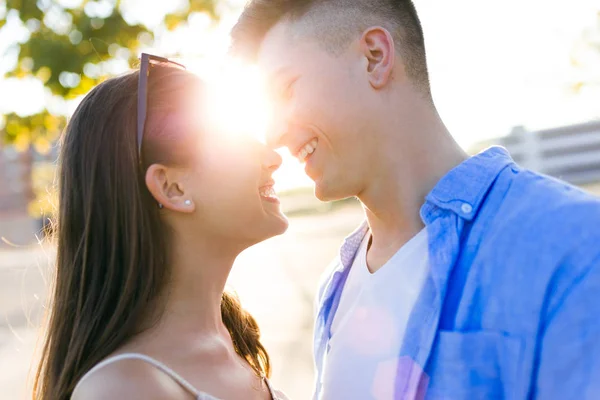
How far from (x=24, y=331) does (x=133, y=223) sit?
826cm

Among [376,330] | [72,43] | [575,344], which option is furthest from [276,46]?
[72,43]

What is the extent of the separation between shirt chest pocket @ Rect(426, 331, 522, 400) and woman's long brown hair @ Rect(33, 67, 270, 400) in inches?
34.7

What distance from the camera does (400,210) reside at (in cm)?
241

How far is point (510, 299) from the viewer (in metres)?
1.90

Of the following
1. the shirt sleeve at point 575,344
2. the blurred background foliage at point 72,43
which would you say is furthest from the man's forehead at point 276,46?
the blurred background foliage at point 72,43

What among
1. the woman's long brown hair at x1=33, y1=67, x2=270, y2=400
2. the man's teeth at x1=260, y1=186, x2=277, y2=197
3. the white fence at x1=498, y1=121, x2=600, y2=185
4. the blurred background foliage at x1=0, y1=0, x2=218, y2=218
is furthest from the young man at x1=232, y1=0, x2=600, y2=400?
the white fence at x1=498, y1=121, x2=600, y2=185

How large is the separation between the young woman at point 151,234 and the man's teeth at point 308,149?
0.15 m

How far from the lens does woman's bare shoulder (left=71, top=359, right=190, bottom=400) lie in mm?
1864

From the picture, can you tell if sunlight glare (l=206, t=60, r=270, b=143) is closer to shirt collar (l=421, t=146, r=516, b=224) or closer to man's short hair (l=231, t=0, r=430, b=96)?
man's short hair (l=231, t=0, r=430, b=96)

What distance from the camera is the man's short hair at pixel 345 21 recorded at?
2.48m

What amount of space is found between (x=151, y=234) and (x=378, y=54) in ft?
3.10

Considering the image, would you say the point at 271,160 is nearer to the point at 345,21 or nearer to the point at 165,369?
the point at 345,21

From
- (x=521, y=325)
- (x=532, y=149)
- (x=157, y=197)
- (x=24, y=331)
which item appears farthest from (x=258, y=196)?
(x=532, y=149)

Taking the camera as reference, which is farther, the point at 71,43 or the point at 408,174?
the point at 71,43
